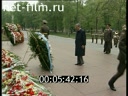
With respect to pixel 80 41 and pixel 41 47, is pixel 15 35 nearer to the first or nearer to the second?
pixel 80 41

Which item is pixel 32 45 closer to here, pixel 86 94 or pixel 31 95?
pixel 86 94

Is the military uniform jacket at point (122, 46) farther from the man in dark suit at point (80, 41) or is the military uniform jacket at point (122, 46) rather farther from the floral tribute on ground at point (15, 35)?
the floral tribute on ground at point (15, 35)

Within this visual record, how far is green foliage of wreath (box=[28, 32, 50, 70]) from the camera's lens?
15.8ft

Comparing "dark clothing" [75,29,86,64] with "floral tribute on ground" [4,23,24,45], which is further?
"floral tribute on ground" [4,23,24,45]

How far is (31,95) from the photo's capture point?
8.40ft

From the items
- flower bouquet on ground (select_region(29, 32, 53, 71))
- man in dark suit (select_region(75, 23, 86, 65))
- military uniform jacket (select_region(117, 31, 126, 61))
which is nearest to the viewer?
military uniform jacket (select_region(117, 31, 126, 61))

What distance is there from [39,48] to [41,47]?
0.16 ft

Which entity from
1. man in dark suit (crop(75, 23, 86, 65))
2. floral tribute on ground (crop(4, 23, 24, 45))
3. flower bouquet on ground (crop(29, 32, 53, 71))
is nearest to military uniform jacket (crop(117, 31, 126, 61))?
flower bouquet on ground (crop(29, 32, 53, 71))

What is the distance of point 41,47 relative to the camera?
191 inches

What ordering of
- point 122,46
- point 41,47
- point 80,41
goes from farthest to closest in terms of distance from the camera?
point 80,41, point 41,47, point 122,46

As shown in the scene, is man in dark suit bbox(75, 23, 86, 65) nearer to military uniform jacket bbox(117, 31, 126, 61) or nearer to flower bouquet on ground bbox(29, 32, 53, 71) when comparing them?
flower bouquet on ground bbox(29, 32, 53, 71)

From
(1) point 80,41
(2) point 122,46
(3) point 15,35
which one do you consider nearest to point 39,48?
(1) point 80,41

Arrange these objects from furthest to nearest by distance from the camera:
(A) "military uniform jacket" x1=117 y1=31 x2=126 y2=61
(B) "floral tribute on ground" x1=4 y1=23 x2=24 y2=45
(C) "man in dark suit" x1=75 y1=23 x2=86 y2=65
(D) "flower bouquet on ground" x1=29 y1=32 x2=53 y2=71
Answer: (B) "floral tribute on ground" x1=4 y1=23 x2=24 y2=45, (C) "man in dark suit" x1=75 y1=23 x2=86 y2=65, (D) "flower bouquet on ground" x1=29 y1=32 x2=53 y2=71, (A) "military uniform jacket" x1=117 y1=31 x2=126 y2=61

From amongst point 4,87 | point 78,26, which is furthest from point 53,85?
point 78,26
